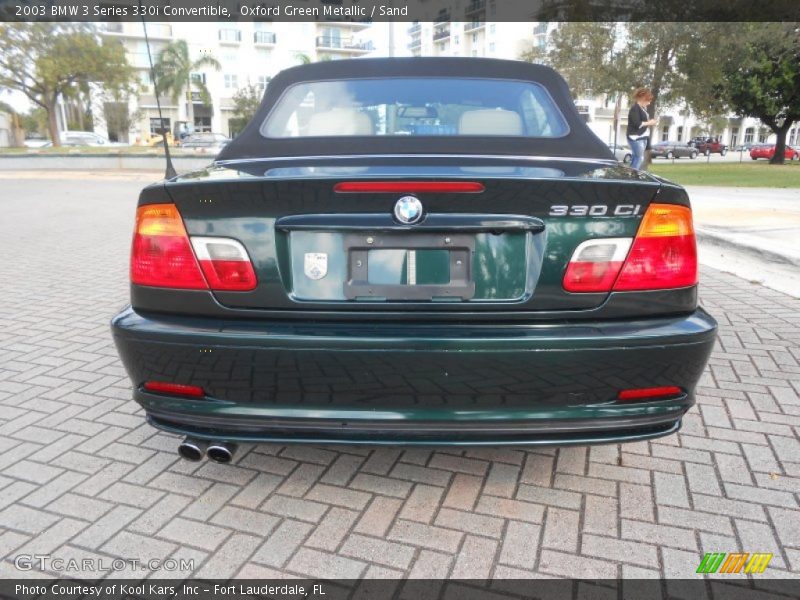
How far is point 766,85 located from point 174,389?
39539 mm

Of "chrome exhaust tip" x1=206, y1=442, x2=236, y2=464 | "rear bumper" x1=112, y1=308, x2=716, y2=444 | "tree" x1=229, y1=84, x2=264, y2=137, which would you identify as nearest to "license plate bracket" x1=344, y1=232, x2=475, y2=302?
"rear bumper" x1=112, y1=308, x2=716, y2=444

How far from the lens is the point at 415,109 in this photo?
3.18m

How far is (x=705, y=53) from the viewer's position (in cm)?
2450

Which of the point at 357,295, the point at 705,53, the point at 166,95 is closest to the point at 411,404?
the point at 357,295

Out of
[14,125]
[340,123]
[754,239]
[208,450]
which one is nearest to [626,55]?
[754,239]

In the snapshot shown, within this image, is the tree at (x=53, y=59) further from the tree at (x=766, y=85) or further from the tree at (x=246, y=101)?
the tree at (x=766, y=85)

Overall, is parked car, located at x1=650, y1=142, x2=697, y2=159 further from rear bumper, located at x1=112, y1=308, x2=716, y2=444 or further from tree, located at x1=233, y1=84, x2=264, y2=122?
rear bumper, located at x1=112, y1=308, x2=716, y2=444

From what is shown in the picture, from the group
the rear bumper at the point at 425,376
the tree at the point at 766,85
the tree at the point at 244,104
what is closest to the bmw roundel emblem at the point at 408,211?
the rear bumper at the point at 425,376

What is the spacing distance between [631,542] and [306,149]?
2.07 metres

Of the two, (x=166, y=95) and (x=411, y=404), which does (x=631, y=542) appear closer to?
(x=411, y=404)

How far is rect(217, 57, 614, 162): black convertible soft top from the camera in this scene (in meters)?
2.64

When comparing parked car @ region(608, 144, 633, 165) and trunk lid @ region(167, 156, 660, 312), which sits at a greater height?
parked car @ region(608, 144, 633, 165)

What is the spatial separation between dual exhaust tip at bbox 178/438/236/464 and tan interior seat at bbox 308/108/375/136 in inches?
62.9

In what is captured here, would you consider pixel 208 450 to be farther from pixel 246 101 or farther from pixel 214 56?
pixel 214 56
